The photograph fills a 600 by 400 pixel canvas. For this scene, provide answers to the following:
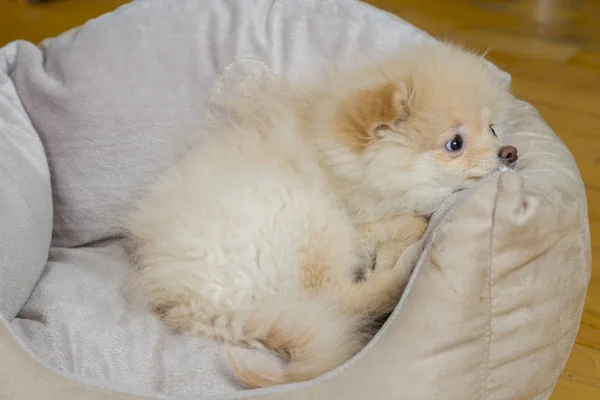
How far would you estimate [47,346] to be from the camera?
56.8 inches

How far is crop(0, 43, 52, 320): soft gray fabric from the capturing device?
60.3 inches

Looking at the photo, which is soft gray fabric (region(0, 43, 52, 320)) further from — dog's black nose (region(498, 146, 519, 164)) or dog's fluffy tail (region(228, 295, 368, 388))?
dog's black nose (region(498, 146, 519, 164))

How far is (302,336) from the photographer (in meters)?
1.33

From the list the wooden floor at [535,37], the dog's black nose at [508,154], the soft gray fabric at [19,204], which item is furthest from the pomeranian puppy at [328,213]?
the wooden floor at [535,37]

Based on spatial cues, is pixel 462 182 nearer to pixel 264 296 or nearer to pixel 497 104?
pixel 497 104

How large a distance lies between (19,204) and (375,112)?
79 centimetres

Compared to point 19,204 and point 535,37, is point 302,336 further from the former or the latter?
point 535,37

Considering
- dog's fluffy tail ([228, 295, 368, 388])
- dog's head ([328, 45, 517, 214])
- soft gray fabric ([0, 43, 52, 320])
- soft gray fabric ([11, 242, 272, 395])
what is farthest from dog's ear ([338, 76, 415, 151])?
soft gray fabric ([0, 43, 52, 320])

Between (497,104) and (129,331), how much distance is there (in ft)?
2.91

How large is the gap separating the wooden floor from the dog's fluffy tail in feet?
4.00

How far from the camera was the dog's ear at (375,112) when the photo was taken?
142cm

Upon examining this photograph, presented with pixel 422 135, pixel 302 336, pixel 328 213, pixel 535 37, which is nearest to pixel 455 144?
pixel 422 135

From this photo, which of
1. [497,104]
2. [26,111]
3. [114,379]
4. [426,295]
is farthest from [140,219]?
[497,104]

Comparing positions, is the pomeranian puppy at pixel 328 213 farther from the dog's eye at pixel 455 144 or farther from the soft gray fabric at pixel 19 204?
the soft gray fabric at pixel 19 204
